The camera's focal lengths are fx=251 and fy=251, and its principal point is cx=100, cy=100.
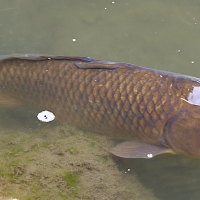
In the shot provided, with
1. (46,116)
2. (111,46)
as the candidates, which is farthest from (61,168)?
(111,46)

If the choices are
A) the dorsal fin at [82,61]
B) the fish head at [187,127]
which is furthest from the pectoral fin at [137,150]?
the dorsal fin at [82,61]

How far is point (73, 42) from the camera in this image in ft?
15.6

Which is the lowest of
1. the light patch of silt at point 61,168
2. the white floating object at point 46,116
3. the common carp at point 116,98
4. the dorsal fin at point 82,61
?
the light patch of silt at point 61,168

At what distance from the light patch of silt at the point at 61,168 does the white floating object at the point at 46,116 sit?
0.17m

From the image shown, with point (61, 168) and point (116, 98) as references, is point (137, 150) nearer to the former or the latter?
point (116, 98)

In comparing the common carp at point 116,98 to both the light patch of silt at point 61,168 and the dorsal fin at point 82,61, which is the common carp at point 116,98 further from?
the light patch of silt at point 61,168

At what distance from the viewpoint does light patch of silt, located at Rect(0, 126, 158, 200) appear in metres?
2.74

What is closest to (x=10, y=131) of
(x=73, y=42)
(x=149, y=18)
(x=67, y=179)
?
(x=67, y=179)

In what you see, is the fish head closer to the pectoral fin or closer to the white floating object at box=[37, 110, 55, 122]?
the pectoral fin

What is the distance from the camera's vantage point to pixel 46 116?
3.70 meters

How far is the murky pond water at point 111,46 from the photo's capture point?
327 cm

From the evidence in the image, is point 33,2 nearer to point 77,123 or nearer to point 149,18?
point 149,18

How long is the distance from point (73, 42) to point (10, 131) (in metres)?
2.07

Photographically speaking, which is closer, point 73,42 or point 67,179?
point 67,179
